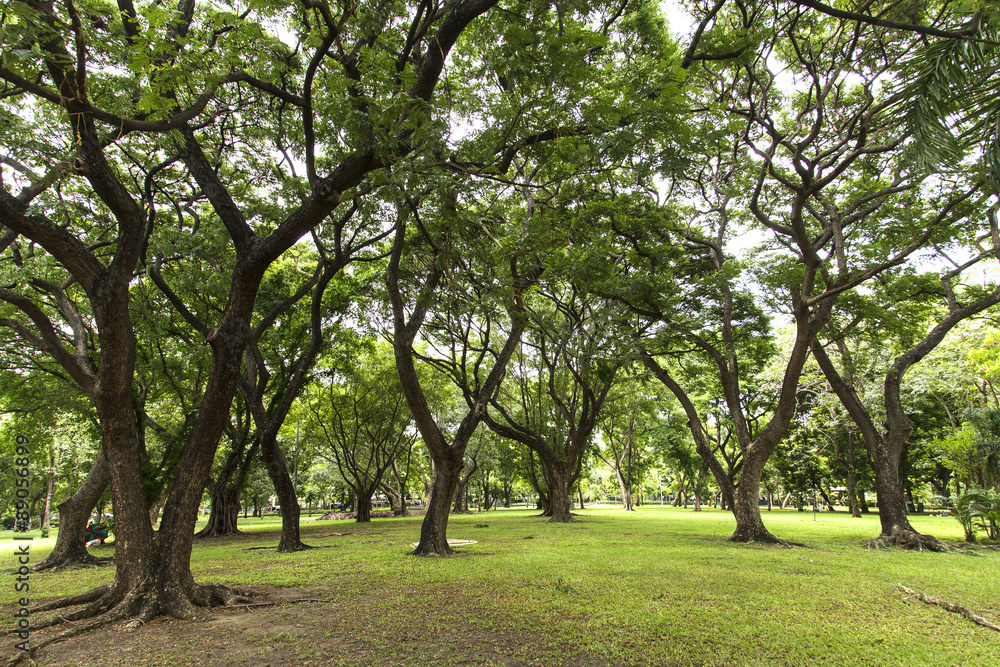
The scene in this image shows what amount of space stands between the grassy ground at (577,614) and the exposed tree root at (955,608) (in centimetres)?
11

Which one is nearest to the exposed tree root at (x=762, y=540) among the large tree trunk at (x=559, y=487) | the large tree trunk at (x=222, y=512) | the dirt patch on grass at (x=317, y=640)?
the large tree trunk at (x=559, y=487)

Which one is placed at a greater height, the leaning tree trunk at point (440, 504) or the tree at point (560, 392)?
the tree at point (560, 392)

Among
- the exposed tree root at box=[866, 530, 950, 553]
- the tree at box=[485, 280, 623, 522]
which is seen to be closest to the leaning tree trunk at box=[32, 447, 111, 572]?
the tree at box=[485, 280, 623, 522]

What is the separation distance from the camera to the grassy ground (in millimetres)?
3869

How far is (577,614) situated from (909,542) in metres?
9.81

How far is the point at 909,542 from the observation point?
10227 mm

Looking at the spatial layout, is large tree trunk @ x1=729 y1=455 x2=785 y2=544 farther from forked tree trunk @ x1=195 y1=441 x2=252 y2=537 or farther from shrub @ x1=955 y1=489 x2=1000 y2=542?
forked tree trunk @ x1=195 y1=441 x2=252 y2=537

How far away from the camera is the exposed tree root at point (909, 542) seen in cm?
1008

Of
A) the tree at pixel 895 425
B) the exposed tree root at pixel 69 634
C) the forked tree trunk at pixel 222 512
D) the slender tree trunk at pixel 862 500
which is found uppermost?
the tree at pixel 895 425

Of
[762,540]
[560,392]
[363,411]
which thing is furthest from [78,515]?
[560,392]

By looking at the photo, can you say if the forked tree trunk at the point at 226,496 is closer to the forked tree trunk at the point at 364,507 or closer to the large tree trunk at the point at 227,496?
the large tree trunk at the point at 227,496

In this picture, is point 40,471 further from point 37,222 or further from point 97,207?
point 37,222

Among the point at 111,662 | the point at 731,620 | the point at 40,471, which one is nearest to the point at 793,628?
the point at 731,620

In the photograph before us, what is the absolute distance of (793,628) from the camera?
14.9 feet
